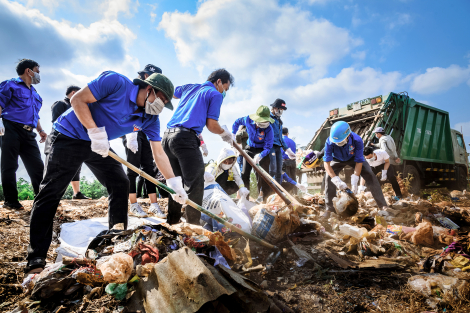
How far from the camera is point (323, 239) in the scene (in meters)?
3.07

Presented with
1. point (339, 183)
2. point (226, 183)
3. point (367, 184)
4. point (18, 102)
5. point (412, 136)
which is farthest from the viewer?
point (412, 136)

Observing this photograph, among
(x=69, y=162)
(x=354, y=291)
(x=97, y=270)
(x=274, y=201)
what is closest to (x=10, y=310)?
(x=97, y=270)

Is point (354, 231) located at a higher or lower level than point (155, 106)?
lower

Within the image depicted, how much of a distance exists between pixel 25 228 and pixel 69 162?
1600 mm

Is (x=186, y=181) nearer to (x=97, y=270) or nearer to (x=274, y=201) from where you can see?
(x=97, y=270)

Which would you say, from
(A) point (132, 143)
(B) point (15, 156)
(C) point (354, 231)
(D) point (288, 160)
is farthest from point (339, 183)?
(B) point (15, 156)

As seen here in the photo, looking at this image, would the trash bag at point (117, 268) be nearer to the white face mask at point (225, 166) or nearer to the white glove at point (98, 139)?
the white glove at point (98, 139)

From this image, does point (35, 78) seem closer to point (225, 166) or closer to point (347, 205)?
point (225, 166)

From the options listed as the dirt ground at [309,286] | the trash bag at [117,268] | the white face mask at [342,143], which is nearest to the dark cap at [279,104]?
the white face mask at [342,143]

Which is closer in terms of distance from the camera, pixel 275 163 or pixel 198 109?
pixel 198 109

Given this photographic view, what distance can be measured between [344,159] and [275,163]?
4.49ft

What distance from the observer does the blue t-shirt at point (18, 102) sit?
3.45 metres

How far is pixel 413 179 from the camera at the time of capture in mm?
7039

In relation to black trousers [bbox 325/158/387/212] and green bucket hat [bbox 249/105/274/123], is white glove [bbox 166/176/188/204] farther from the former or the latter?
black trousers [bbox 325/158/387/212]
